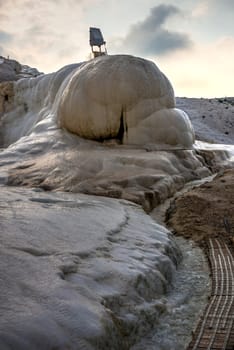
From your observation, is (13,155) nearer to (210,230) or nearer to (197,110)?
(210,230)

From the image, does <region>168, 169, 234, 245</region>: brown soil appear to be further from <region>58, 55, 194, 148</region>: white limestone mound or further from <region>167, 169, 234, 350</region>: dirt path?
<region>58, 55, 194, 148</region>: white limestone mound

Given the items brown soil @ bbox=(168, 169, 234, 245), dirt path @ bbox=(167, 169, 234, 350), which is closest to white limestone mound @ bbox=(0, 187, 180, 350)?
dirt path @ bbox=(167, 169, 234, 350)

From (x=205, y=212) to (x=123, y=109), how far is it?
302cm

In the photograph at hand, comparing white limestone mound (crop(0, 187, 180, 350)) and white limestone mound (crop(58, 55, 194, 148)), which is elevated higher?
white limestone mound (crop(58, 55, 194, 148))

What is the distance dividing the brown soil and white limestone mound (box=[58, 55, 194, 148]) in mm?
1722

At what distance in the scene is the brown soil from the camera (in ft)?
14.5

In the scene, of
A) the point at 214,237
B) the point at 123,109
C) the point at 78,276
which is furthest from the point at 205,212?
the point at 123,109

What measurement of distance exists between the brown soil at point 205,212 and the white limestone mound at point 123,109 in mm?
1722

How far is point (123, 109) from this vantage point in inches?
291

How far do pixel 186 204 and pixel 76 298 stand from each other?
328 cm

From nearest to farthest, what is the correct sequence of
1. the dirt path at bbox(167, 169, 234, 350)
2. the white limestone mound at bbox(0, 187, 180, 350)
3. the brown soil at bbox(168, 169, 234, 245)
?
1. the white limestone mound at bbox(0, 187, 180, 350)
2. the dirt path at bbox(167, 169, 234, 350)
3. the brown soil at bbox(168, 169, 234, 245)

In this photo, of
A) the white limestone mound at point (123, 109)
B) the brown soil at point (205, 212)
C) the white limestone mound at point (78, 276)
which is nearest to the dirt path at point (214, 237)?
the brown soil at point (205, 212)

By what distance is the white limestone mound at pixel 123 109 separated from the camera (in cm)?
734

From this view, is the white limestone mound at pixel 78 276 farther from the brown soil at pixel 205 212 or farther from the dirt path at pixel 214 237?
the brown soil at pixel 205 212
